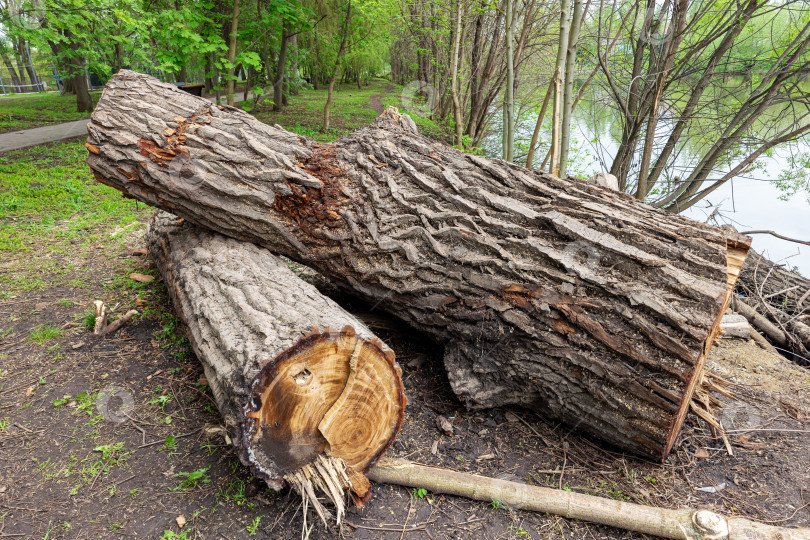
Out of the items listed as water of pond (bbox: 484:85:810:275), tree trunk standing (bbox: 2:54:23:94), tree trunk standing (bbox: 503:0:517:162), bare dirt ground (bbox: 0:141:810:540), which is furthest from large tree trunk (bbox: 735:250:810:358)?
tree trunk standing (bbox: 2:54:23:94)

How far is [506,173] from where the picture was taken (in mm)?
2809

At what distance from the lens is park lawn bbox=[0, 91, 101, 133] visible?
957cm

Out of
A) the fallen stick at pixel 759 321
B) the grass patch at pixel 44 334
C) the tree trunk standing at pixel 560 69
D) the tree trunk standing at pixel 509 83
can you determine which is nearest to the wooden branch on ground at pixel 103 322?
the grass patch at pixel 44 334

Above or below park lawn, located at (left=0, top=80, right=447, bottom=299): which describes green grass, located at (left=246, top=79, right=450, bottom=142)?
above

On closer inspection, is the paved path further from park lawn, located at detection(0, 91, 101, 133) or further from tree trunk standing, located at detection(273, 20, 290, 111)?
tree trunk standing, located at detection(273, 20, 290, 111)

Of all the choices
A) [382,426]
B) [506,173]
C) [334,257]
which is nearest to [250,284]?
[334,257]

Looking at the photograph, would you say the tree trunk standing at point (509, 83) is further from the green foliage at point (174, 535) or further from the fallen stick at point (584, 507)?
the green foliage at point (174, 535)

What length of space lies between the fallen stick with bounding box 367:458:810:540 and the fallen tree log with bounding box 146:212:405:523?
0.76 ft

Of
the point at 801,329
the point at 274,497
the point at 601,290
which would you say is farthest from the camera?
the point at 801,329

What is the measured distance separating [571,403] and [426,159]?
188cm

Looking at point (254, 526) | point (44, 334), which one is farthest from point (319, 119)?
point (254, 526)

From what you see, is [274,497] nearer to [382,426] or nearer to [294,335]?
[382,426]

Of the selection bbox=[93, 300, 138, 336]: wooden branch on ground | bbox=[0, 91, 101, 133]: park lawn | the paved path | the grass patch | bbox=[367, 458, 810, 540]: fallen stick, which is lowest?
bbox=[0, 91, 101, 133]: park lawn

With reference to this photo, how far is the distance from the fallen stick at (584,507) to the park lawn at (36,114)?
11.5 meters
